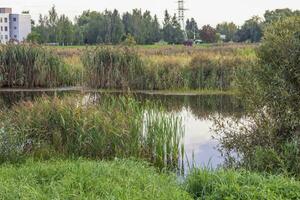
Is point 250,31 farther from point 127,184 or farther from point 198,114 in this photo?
point 127,184

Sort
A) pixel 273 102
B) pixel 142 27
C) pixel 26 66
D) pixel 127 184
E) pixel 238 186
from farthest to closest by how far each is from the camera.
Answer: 1. pixel 142 27
2. pixel 26 66
3. pixel 273 102
4. pixel 127 184
5. pixel 238 186

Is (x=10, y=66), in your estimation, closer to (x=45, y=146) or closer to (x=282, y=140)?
(x=45, y=146)

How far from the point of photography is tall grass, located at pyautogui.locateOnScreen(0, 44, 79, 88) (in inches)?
829

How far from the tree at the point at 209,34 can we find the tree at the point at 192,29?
171cm

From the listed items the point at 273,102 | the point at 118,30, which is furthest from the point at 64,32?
the point at 273,102

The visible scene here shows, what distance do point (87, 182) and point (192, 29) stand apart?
8325cm

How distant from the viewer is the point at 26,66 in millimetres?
21250

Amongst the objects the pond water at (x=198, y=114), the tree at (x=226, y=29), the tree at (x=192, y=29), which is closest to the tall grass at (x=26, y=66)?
the pond water at (x=198, y=114)

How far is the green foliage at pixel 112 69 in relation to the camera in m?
20.5

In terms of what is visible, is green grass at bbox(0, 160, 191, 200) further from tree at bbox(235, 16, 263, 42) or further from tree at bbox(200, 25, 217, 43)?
tree at bbox(200, 25, 217, 43)

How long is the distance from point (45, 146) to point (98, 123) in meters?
1.02

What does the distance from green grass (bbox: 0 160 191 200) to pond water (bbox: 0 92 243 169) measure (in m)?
1.87

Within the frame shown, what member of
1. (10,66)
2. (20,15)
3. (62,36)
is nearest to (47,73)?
(10,66)

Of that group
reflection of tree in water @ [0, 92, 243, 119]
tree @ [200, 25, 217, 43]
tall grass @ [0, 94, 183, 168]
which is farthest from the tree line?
tall grass @ [0, 94, 183, 168]
